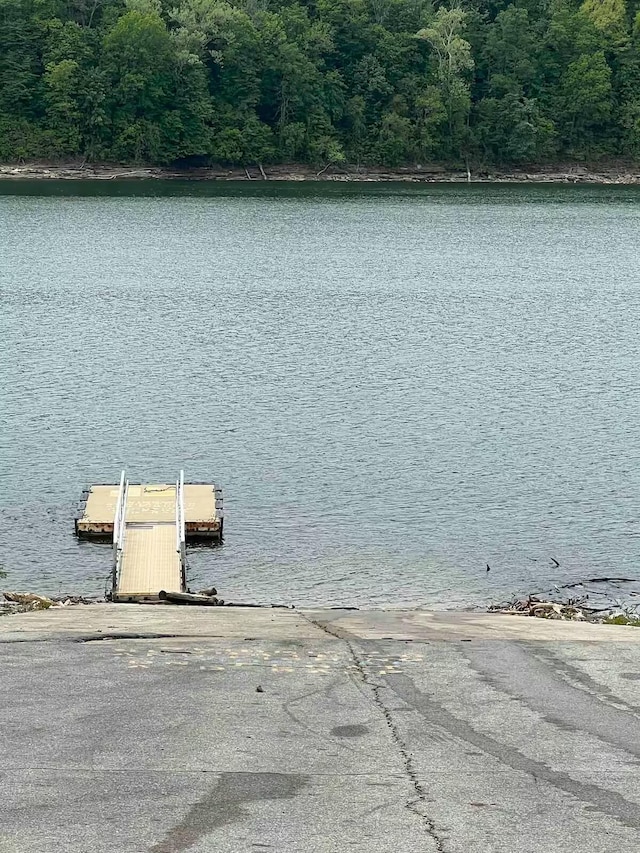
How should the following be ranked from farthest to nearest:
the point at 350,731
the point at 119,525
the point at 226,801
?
the point at 119,525, the point at 350,731, the point at 226,801

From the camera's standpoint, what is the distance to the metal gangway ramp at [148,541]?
31.3 m

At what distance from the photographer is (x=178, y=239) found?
119500 mm

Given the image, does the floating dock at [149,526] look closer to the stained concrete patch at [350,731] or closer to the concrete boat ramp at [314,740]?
the concrete boat ramp at [314,740]

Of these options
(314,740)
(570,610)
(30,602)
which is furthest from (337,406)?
(314,740)

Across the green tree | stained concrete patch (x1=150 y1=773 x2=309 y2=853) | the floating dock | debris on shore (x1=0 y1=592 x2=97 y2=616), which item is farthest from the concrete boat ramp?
the green tree

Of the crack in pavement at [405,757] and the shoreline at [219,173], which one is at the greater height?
the shoreline at [219,173]

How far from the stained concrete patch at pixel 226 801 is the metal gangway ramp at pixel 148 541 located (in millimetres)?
Answer: 17004

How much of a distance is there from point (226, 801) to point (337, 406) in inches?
1604

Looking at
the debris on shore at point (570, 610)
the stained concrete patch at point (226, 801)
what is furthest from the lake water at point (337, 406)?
the stained concrete patch at point (226, 801)

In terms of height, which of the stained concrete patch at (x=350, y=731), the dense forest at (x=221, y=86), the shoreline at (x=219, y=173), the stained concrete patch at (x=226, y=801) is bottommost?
the stained concrete patch at (x=350, y=731)

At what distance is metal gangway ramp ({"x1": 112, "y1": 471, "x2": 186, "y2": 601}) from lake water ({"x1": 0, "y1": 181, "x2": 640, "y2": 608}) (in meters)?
0.85

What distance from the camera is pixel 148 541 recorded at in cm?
3497

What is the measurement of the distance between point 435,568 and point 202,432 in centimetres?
1566

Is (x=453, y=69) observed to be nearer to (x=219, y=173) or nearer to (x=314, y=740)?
(x=219, y=173)
